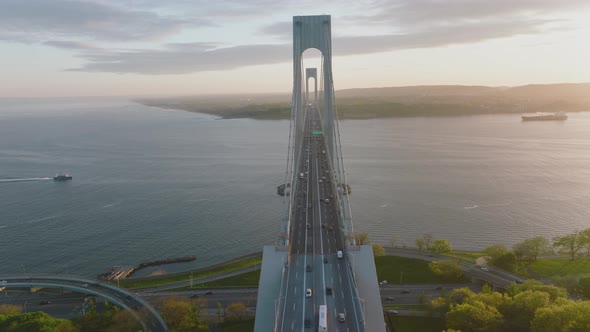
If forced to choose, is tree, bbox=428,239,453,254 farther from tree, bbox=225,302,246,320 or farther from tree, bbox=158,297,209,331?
tree, bbox=158,297,209,331

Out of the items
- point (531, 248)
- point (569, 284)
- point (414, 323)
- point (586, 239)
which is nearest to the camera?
point (414, 323)

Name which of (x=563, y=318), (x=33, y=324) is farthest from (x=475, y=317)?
(x=33, y=324)

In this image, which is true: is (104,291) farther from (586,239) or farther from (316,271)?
(586,239)

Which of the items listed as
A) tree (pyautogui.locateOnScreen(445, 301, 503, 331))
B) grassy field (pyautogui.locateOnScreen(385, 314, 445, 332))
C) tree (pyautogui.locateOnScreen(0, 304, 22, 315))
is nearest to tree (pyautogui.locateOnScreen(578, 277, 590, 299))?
tree (pyautogui.locateOnScreen(445, 301, 503, 331))

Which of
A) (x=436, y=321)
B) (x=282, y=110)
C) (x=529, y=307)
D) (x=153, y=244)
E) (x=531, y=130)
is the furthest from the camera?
(x=282, y=110)

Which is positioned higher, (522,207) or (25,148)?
(25,148)

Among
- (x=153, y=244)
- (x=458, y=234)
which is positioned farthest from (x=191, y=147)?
(x=458, y=234)

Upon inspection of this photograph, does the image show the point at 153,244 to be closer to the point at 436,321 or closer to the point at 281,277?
the point at 281,277
